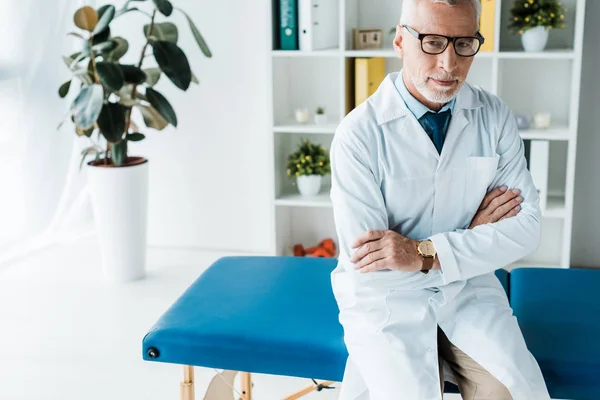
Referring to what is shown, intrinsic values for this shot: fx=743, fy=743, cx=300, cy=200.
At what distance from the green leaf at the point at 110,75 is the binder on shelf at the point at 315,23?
777mm

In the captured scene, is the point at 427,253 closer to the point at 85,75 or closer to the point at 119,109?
the point at 119,109

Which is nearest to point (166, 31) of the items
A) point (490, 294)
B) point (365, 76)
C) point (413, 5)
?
point (365, 76)

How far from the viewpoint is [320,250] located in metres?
3.46

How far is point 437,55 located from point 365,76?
5.14 ft

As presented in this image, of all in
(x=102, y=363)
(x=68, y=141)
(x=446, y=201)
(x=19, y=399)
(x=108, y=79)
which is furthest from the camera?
(x=68, y=141)

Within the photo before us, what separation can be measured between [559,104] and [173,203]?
185cm

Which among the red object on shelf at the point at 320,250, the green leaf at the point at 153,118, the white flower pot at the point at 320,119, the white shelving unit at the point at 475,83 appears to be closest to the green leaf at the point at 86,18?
the green leaf at the point at 153,118

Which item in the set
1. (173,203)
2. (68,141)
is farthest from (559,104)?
(68,141)

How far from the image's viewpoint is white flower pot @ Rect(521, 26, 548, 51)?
2.95 metres

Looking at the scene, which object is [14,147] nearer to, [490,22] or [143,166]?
[143,166]

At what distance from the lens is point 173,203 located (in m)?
3.65

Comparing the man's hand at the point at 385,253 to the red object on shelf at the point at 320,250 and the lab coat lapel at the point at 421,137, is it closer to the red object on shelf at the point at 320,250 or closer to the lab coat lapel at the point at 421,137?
the lab coat lapel at the point at 421,137

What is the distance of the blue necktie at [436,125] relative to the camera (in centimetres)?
167

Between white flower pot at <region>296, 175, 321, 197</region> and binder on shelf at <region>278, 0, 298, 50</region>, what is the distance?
0.57 meters
